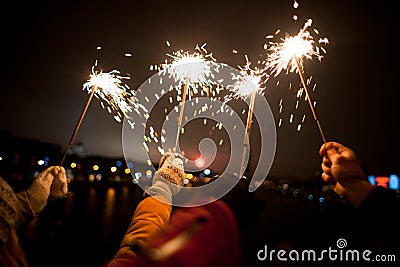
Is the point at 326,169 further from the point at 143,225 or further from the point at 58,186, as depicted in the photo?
the point at 58,186

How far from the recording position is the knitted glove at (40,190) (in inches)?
111

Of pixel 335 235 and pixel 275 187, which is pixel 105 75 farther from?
pixel 275 187

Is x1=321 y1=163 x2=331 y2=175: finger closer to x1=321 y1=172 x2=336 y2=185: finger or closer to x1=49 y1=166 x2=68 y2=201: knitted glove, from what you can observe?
x1=321 y1=172 x2=336 y2=185: finger

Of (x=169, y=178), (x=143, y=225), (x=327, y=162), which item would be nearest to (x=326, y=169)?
(x=327, y=162)

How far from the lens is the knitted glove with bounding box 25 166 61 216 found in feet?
9.25

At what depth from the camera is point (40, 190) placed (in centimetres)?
292

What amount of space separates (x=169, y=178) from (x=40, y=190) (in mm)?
1192

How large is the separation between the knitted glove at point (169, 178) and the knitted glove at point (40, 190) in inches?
40.6

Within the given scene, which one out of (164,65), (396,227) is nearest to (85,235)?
(164,65)

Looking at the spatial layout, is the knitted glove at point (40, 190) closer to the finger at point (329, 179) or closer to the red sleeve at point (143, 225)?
the red sleeve at point (143, 225)

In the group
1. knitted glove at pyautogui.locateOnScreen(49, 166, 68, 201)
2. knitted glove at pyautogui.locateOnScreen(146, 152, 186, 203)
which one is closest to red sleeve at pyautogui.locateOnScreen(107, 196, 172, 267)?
knitted glove at pyautogui.locateOnScreen(146, 152, 186, 203)

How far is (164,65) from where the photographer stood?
6.09m

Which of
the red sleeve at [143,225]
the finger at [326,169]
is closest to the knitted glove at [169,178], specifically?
the red sleeve at [143,225]

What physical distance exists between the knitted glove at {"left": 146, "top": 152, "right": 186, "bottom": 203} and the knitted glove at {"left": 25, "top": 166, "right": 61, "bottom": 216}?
1.03 m
